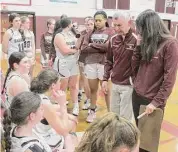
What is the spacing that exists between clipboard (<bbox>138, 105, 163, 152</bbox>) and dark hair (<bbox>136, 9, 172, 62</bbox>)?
506mm

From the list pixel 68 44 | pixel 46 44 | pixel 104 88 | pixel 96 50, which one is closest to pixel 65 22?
pixel 68 44

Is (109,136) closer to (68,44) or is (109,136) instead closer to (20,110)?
(20,110)

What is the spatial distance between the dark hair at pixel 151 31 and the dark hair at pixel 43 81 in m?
0.99

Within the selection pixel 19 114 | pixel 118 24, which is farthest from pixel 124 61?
pixel 19 114

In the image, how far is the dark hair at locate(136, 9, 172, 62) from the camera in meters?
2.45

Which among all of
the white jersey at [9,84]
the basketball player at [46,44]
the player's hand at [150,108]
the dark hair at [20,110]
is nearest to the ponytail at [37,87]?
the white jersey at [9,84]

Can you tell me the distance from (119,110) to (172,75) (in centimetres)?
103

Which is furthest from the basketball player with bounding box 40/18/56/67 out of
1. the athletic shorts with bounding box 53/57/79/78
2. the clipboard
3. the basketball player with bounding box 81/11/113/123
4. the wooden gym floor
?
the clipboard

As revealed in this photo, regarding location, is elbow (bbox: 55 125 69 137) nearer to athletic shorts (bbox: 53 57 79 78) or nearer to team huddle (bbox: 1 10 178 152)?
team huddle (bbox: 1 10 178 152)

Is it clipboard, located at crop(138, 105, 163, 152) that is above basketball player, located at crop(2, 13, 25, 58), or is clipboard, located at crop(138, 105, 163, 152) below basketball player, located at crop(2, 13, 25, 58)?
below

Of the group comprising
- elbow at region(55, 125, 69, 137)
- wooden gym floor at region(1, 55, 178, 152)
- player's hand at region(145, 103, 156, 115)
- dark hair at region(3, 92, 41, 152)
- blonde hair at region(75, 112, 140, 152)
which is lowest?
wooden gym floor at region(1, 55, 178, 152)

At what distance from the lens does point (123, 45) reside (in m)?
3.08

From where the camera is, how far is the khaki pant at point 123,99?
3.16 meters

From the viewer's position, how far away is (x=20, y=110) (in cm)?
207
